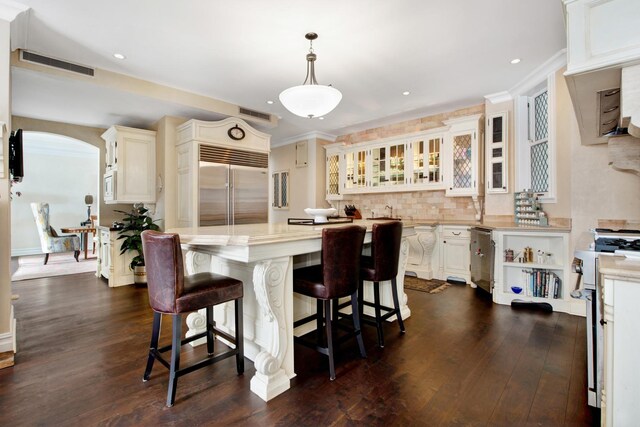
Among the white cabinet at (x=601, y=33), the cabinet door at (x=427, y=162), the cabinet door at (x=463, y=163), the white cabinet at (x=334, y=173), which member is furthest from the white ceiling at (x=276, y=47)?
the white cabinet at (x=334, y=173)

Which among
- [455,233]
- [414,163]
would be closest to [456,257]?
[455,233]

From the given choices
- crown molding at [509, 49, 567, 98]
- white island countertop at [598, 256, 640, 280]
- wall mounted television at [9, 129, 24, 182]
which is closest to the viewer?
white island countertop at [598, 256, 640, 280]

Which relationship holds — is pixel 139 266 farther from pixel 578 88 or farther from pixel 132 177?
pixel 578 88

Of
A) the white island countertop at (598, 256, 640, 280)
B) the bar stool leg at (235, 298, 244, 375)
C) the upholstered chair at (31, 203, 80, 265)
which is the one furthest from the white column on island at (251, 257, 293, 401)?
the upholstered chair at (31, 203, 80, 265)

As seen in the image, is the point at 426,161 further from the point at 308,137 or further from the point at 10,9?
the point at 10,9

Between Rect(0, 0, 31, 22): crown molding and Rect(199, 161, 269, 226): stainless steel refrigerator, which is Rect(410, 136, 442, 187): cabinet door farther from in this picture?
Rect(0, 0, 31, 22): crown molding

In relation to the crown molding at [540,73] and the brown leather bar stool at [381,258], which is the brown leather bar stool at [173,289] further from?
the crown molding at [540,73]

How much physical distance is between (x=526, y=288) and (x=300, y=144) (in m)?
4.78

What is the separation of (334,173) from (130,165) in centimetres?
364

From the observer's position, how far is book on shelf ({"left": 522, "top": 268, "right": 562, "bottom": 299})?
323 cm

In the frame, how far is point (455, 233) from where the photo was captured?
14.3ft

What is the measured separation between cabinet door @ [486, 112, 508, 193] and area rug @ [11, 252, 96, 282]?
22.2ft

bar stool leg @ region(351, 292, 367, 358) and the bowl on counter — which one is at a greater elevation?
the bowl on counter

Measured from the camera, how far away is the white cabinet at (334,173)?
6043mm
